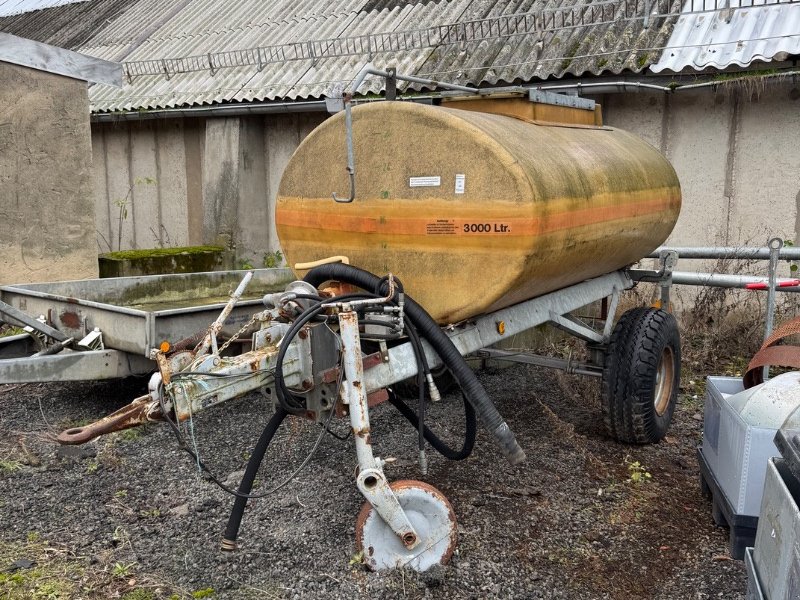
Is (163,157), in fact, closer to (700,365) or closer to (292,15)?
(292,15)

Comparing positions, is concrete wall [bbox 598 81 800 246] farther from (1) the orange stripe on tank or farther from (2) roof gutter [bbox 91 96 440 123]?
(1) the orange stripe on tank

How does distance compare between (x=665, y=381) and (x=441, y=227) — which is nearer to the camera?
(x=441, y=227)

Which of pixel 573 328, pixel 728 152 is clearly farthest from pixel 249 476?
pixel 728 152

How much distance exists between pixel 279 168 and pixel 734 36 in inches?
218

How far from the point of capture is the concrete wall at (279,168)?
7.06 metres

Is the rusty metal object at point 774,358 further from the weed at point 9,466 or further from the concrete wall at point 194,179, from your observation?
the concrete wall at point 194,179

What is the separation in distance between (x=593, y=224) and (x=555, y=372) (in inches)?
111

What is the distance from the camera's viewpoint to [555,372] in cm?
674

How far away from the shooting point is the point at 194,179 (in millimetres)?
10977

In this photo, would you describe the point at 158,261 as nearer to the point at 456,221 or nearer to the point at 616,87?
the point at 616,87

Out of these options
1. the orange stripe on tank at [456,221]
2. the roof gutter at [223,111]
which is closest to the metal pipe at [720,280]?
the orange stripe on tank at [456,221]

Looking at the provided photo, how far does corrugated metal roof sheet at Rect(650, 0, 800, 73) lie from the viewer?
22.7 ft

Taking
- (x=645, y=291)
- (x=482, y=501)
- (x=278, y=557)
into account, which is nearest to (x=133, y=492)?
(x=278, y=557)

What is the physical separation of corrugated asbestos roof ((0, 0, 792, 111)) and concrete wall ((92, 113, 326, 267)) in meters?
0.41
